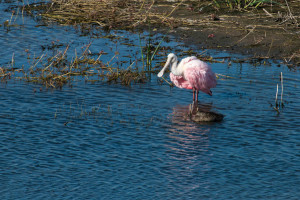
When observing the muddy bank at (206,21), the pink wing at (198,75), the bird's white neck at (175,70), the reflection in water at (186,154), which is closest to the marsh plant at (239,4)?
the muddy bank at (206,21)

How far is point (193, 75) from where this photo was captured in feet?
41.1

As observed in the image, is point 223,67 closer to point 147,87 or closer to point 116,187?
point 147,87

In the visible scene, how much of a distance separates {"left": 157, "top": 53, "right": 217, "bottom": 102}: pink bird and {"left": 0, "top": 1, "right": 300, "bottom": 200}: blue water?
382 millimetres

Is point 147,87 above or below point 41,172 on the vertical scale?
above

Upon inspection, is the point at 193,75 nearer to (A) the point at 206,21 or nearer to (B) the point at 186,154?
(B) the point at 186,154

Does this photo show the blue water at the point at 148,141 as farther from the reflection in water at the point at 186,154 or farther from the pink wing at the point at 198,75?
the pink wing at the point at 198,75

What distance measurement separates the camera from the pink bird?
12508mm

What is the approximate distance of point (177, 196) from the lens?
318 inches

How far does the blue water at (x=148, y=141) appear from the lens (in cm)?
841

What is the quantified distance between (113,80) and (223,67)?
2.98 meters

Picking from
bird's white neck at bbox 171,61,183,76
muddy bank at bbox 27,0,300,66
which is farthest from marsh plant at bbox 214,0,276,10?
bird's white neck at bbox 171,61,183,76

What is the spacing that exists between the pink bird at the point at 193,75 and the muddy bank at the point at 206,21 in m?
3.62

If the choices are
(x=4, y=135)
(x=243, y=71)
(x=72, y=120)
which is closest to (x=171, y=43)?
(x=243, y=71)

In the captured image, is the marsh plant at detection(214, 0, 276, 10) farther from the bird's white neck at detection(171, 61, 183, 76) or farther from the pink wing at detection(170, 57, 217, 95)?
the pink wing at detection(170, 57, 217, 95)
